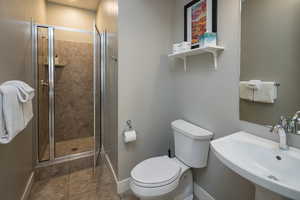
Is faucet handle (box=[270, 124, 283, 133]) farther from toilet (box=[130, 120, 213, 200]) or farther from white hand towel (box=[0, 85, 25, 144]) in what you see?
white hand towel (box=[0, 85, 25, 144])

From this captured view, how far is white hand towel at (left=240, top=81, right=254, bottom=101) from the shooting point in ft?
3.74

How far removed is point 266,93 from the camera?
106 centimetres

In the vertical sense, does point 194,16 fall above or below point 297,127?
above

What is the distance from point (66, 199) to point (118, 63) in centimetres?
156

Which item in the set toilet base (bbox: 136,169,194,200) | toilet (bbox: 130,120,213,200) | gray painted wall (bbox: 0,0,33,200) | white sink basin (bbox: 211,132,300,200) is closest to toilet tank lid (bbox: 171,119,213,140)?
toilet (bbox: 130,120,213,200)

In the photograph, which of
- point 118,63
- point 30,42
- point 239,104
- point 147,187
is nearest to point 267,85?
point 239,104

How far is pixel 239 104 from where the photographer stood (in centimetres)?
121

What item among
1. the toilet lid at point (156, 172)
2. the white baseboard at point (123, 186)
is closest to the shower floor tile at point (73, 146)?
the white baseboard at point (123, 186)

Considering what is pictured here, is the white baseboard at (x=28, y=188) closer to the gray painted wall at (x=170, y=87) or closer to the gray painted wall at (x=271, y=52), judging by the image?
the gray painted wall at (x=170, y=87)

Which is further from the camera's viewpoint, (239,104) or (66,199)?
(66,199)

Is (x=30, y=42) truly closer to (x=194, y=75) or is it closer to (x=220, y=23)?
(x=194, y=75)

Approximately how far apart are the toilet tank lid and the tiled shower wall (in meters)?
1.94

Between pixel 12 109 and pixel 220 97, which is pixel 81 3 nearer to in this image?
pixel 12 109

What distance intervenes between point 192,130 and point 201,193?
0.71m
